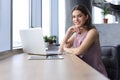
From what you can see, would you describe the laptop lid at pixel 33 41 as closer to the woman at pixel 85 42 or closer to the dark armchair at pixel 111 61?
the woman at pixel 85 42

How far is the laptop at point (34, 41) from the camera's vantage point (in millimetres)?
2289

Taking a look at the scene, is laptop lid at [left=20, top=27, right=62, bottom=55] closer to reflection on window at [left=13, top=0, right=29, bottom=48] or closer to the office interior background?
the office interior background

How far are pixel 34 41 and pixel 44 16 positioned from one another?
221 cm

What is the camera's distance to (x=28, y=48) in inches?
100

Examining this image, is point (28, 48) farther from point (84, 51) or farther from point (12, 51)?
point (84, 51)

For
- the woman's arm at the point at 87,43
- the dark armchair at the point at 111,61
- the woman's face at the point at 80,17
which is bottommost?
the dark armchair at the point at 111,61

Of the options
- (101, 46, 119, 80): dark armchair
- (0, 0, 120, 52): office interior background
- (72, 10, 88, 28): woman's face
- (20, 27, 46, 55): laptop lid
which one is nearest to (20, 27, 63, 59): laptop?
(20, 27, 46, 55): laptop lid

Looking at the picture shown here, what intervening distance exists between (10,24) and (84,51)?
77 cm

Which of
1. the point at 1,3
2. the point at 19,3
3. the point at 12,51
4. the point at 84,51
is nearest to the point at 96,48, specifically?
the point at 84,51

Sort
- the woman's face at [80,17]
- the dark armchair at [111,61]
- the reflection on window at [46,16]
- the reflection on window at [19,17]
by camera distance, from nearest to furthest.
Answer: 1. the woman's face at [80,17]
2. the reflection on window at [19,17]
3. the dark armchair at [111,61]
4. the reflection on window at [46,16]

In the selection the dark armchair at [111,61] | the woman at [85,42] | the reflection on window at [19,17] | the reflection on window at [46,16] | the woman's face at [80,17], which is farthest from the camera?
the reflection on window at [46,16]

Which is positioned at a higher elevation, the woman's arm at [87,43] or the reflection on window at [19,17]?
the reflection on window at [19,17]

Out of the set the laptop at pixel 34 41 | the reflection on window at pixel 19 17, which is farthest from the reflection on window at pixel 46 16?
the laptop at pixel 34 41

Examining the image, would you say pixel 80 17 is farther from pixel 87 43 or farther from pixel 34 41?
pixel 34 41
